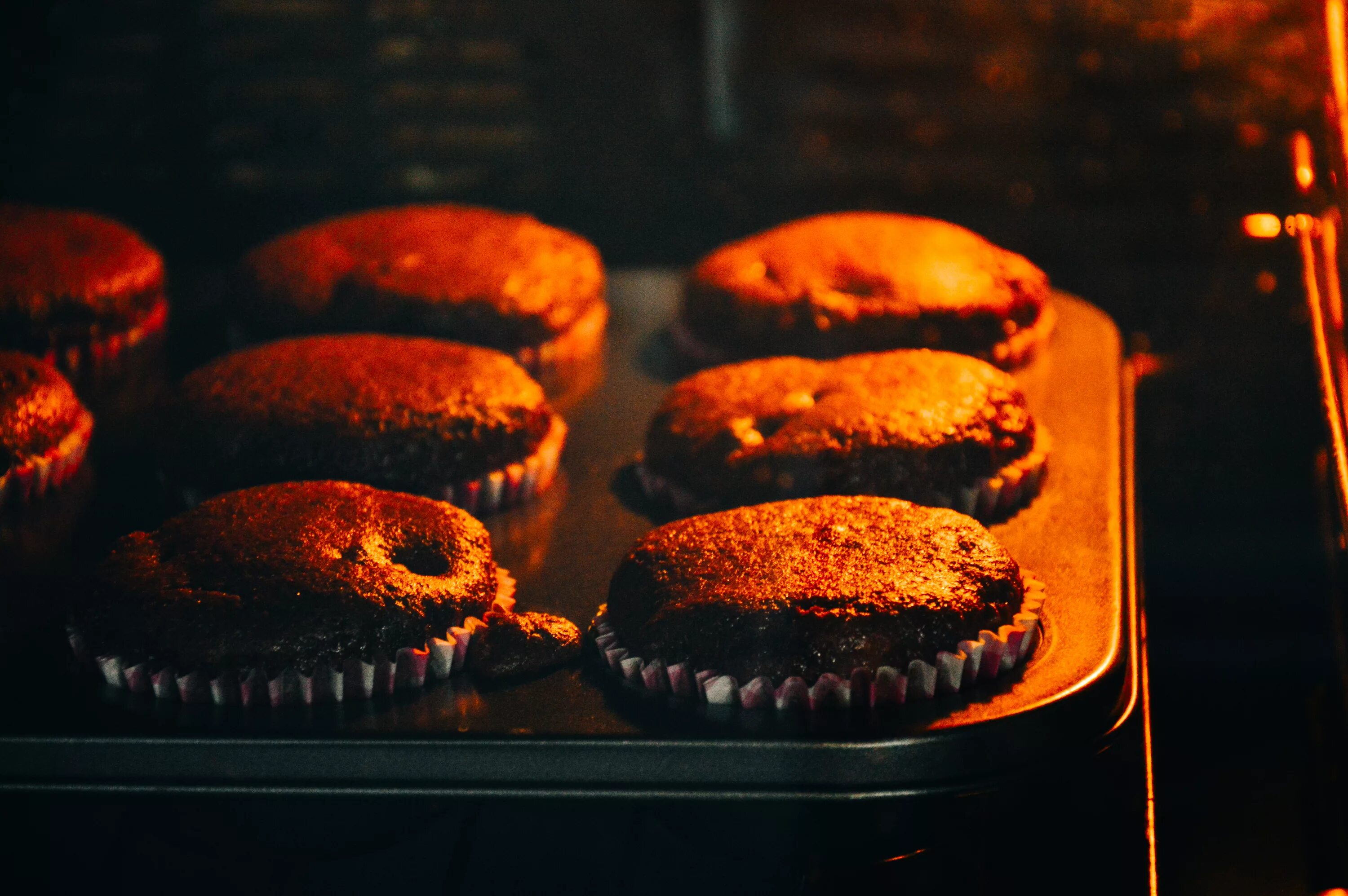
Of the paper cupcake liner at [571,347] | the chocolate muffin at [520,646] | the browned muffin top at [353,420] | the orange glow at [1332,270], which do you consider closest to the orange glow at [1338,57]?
the orange glow at [1332,270]

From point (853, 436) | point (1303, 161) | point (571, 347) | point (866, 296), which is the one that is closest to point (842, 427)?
point (853, 436)

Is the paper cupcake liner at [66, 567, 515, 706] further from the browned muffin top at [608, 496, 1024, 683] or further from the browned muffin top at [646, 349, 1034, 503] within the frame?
the browned muffin top at [646, 349, 1034, 503]

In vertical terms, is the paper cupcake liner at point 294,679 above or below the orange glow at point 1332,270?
below

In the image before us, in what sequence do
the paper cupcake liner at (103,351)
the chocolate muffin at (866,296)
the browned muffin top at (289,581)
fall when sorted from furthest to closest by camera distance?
the paper cupcake liner at (103,351) → the chocolate muffin at (866,296) → the browned muffin top at (289,581)

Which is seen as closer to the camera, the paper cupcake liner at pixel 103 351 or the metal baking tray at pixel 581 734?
the metal baking tray at pixel 581 734

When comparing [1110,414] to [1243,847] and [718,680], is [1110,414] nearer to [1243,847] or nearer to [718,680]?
[1243,847]

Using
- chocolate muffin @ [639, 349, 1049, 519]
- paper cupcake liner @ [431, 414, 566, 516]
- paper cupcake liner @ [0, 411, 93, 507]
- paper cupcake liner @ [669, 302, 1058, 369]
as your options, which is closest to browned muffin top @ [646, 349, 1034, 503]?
chocolate muffin @ [639, 349, 1049, 519]

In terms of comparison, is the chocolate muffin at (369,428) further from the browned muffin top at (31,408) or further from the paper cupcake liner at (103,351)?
the paper cupcake liner at (103,351)
